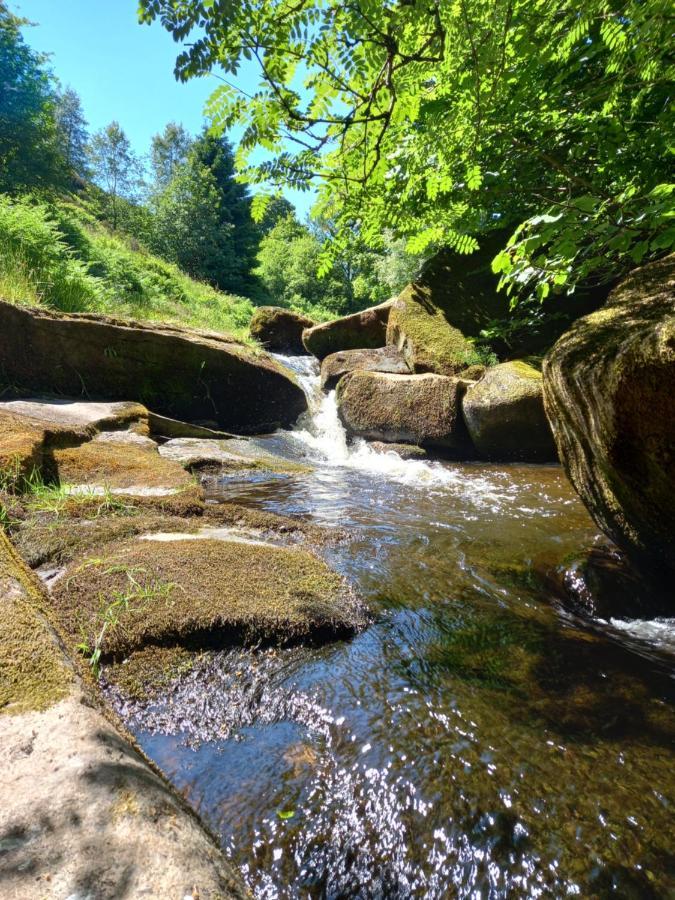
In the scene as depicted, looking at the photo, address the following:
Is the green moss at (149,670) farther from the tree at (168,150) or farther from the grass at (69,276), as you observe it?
the tree at (168,150)

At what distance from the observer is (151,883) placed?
642 millimetres

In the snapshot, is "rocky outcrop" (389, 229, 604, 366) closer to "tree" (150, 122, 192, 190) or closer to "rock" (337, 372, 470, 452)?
"rock" (337, 372, 470, 452)

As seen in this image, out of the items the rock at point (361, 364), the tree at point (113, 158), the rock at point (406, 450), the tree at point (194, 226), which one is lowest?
the rock at point (406, 450)

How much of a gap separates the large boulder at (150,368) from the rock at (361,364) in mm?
1478

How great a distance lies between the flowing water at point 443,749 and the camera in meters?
1.47

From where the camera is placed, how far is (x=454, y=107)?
2.47 m

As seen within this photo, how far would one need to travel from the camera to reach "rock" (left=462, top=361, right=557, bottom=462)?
268 inches

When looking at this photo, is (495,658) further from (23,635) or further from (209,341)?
(209,341)

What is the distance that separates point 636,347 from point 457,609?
1.90 m

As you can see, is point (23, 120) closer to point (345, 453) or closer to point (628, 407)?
point (345, 453)

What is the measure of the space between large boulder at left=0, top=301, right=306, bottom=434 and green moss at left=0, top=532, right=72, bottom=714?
6563 mm

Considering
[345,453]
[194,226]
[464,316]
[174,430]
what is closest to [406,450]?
[345,453]

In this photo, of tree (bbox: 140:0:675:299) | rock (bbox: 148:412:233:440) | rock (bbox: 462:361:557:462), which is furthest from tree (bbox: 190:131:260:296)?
tree (bbox: 140:0:675:299)

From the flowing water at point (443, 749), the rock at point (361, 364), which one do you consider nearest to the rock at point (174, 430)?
the rock at point (361, 364)
